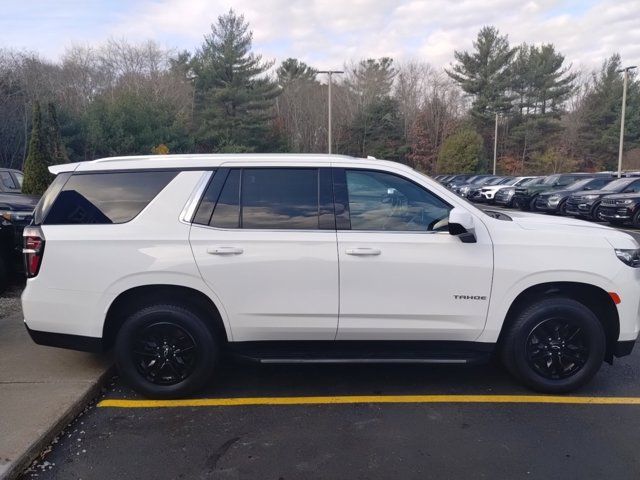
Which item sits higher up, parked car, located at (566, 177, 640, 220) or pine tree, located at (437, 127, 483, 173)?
pine tree, located at (437, 127, 483, 173)

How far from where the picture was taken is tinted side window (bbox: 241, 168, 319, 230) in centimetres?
408

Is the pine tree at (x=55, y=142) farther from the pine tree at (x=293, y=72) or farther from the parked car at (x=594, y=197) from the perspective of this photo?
the pine tree at (x=293, y=72)

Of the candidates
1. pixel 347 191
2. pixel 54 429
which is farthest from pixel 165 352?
pixel 347 191

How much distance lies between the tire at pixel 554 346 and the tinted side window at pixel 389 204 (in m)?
1.03

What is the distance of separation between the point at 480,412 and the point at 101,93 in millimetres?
48152

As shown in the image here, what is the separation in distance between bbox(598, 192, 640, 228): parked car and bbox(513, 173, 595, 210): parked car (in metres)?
5.71

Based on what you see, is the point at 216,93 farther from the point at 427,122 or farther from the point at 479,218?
the point at 479,218

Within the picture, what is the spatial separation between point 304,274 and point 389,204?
0.84 metres

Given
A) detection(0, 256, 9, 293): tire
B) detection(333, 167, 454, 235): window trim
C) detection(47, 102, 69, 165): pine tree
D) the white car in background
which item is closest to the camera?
detection(333, 167, 454, 235): window trim

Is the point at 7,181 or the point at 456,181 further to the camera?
the point at 456,181

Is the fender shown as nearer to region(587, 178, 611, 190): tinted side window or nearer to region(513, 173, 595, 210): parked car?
region(587, 178, 611, 190): tinted side window

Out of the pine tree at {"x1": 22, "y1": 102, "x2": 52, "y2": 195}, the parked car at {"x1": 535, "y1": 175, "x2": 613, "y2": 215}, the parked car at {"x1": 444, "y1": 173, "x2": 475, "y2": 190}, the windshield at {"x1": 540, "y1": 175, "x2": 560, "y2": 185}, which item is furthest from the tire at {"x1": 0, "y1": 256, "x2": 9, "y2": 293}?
the parked car at {"x1": 444, "y1": 173, "x2": 475, "y2": 190}

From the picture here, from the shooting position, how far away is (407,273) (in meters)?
3.98

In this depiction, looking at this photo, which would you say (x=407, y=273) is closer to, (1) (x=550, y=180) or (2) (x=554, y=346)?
(2) (x=554, y=346)
